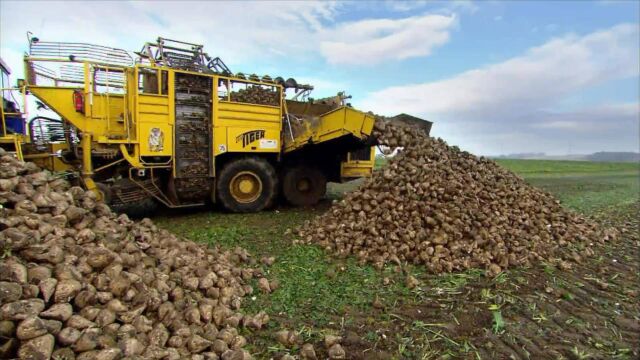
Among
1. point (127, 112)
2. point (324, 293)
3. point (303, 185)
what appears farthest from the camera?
point (303, 185)

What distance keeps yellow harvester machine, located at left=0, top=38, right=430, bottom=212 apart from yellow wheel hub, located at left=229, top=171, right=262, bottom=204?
0.06ft

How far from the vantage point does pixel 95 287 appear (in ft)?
9.36

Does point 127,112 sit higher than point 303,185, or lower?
higher

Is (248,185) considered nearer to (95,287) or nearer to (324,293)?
(324,293)

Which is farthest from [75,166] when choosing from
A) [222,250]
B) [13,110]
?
[222,250]

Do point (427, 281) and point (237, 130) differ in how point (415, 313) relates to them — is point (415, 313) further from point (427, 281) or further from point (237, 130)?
point (237, 130)

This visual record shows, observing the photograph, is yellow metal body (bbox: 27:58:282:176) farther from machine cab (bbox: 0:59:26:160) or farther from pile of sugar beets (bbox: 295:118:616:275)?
pile of sugar beets (bbox: 295:118:616:275)

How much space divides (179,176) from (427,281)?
4.57m

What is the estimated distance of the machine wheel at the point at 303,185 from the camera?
8430 mm

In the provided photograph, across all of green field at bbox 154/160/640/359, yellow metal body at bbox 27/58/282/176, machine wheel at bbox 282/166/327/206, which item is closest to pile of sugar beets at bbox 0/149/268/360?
green field at bbox 154/160/640/359

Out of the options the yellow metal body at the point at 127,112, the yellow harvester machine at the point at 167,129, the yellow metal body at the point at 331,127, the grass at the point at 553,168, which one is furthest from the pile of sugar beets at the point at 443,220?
the grass at the point at 553,168

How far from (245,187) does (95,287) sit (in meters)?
4.98

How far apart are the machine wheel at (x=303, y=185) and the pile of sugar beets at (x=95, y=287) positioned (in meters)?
4.15

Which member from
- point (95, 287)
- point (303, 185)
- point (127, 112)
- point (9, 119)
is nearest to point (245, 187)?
point (303, 185)
